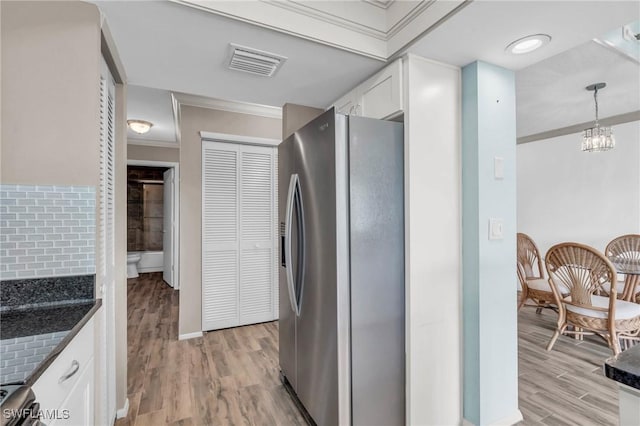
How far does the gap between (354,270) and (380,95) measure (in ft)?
3.73

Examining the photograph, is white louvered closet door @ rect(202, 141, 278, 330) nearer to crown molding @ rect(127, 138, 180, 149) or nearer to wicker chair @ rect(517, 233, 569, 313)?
crown molding @ rect(127, 138, 180, 149)

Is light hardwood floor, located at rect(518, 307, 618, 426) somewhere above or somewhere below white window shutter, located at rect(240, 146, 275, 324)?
below

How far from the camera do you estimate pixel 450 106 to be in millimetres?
1893

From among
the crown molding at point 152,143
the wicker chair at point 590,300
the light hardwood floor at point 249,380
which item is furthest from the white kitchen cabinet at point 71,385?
the crown molding at point 152,143

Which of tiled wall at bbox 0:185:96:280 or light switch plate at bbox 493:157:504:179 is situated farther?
light switch plate at bbox 493:157:504:179

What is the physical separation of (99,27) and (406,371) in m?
2.31

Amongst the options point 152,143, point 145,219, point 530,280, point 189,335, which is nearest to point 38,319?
point 189,335

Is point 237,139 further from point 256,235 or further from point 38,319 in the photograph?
point 38,319

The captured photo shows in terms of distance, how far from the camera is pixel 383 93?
1.95 metres

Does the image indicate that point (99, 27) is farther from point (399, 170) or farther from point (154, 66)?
point (399, 170)

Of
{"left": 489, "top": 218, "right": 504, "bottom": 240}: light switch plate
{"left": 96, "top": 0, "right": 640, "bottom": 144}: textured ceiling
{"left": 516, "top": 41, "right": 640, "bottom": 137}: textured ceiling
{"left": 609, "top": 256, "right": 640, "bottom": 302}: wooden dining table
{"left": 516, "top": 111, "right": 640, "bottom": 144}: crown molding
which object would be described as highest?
{"left": 516, "top": 41, "right": 640, "bottom": 137}: textured ceiling

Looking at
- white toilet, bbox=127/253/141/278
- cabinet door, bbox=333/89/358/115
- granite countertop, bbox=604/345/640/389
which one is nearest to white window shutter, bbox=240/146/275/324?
cabinet door, bbox=333/89/358/115

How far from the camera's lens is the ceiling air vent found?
5.78ft

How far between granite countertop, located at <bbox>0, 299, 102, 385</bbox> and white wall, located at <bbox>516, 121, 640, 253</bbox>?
18.2 ft
